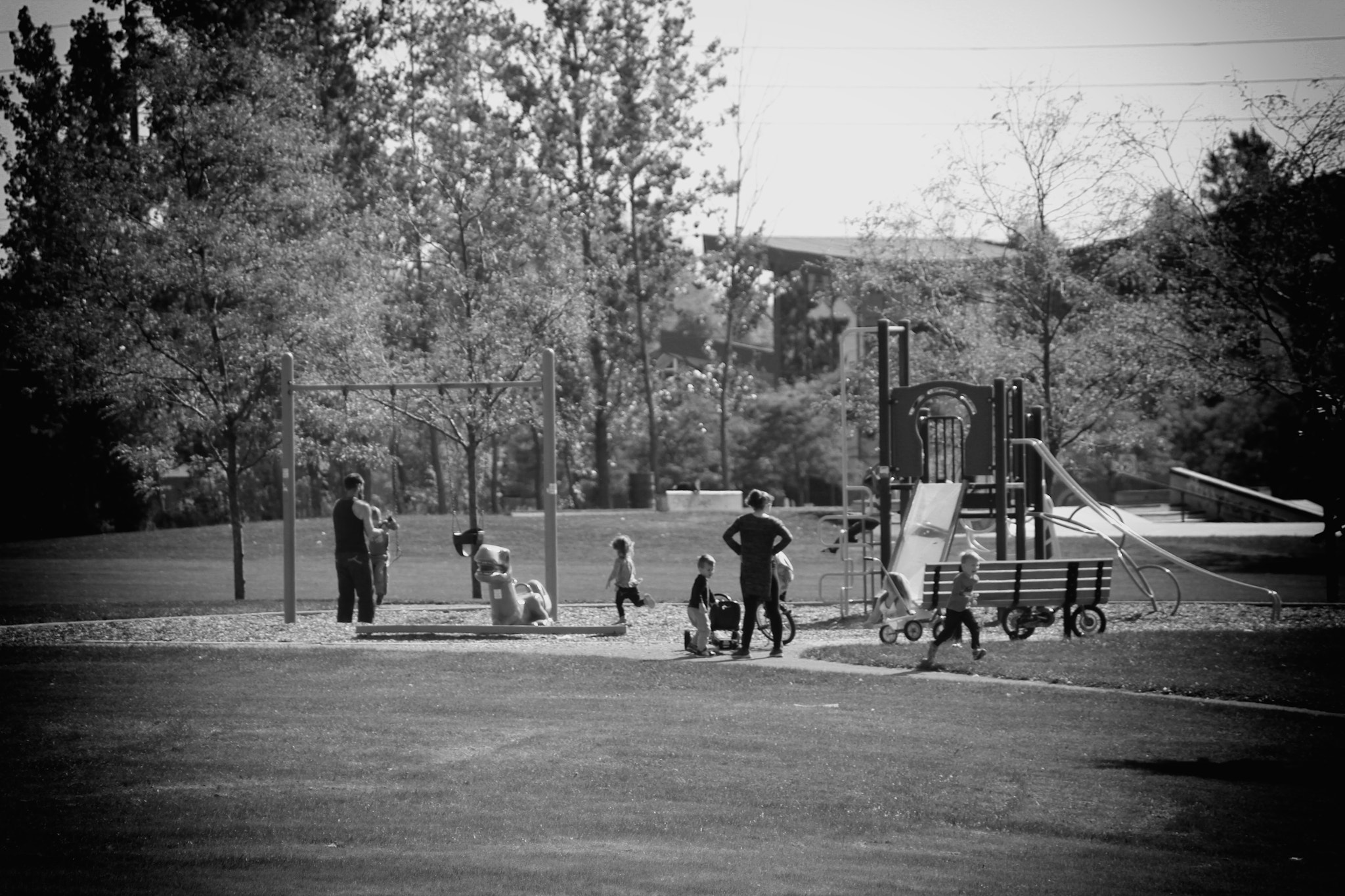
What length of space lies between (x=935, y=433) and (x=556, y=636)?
7.33m

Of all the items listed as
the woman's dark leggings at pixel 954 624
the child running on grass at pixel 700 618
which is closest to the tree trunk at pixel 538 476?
the child running on grass at pixel 700 618

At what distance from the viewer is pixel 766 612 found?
51.5 ft

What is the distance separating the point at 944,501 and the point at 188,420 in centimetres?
1296

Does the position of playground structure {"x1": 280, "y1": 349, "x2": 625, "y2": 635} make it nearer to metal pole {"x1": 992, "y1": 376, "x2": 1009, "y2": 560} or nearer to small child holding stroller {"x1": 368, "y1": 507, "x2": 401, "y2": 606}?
small child holding stroller {"x1": 368, "y1": 507, "x2": 401, "y2": 606}

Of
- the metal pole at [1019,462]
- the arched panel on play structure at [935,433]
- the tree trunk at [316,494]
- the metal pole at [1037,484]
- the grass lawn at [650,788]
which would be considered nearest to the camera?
the grass lawn at [650,788]

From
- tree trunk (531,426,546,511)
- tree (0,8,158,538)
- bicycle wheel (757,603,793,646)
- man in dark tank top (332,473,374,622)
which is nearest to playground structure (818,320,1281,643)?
bicycle wheel (757,603,793,646)

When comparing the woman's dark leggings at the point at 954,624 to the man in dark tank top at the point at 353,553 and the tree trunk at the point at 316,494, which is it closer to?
the man in dark tank top at the point at 353,553

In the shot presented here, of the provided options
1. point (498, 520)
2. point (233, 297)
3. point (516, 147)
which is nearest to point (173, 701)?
point (233, 297)

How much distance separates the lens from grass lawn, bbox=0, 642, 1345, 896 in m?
6.66

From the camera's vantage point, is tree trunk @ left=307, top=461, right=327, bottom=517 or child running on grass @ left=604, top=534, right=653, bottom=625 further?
tree trunk @ left=307, top=461, right=327, bottom=517

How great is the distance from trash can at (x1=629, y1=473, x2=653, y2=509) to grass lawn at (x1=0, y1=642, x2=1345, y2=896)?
40.9m

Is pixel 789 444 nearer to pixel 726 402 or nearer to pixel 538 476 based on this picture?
pixel 726 402

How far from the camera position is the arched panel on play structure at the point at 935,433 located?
21203 mm

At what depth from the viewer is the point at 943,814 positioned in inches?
311
